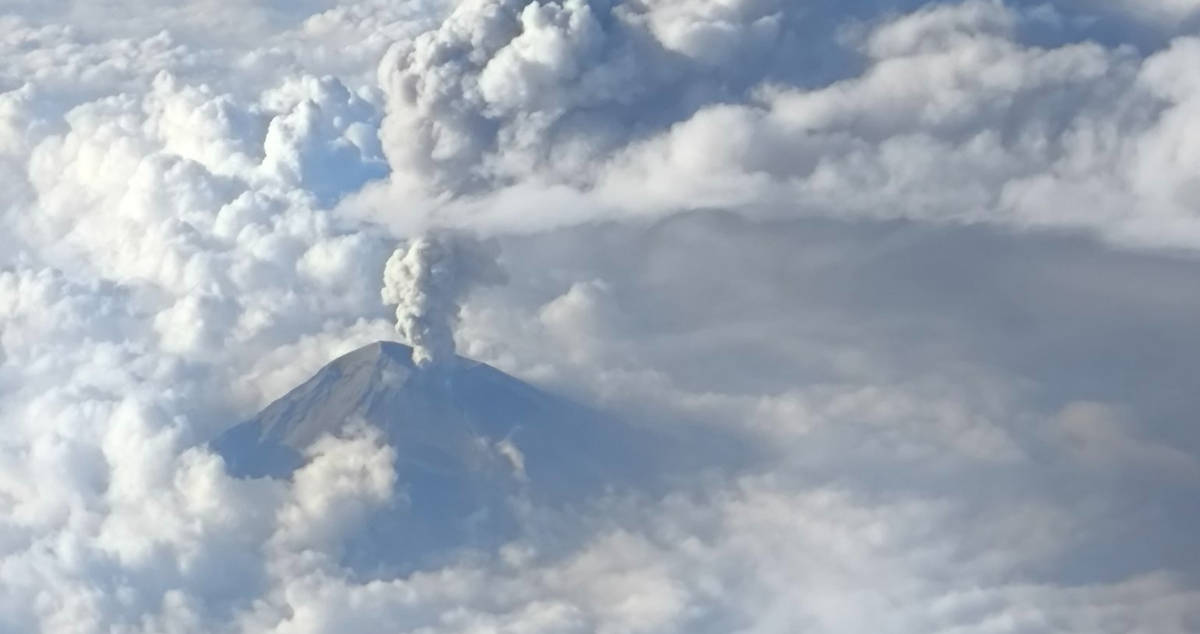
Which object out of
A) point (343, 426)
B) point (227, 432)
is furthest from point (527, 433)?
point (227, 432)

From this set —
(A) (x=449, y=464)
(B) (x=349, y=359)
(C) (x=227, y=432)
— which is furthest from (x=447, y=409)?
(C) (x=227, y=432)

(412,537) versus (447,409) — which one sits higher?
(447,409)

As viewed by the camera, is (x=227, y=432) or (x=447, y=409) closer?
(x=447, y=409)

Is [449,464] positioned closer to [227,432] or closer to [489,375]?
[489,375]

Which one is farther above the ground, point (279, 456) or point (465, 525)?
point (279, 456)

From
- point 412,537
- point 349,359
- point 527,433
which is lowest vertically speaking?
point 412,537

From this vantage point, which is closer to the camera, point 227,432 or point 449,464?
point 449,464

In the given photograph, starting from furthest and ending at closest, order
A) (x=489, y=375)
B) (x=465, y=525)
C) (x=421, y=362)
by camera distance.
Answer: (x=489, y=375)
(x=465, y=525)
(x=421, y=362)

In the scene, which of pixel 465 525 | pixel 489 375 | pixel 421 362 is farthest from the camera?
pixel 489 375

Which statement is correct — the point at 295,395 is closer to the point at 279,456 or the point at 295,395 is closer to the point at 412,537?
the point at 279,456
